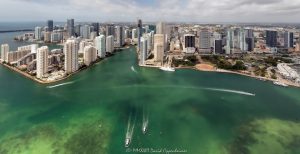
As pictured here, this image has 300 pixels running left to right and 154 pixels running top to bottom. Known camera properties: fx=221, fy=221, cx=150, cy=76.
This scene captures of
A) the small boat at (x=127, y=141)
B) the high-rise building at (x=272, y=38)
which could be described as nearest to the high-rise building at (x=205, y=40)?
the high-rise building at (x=272, y=38)

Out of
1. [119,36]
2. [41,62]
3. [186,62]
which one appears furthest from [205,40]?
[41,62]

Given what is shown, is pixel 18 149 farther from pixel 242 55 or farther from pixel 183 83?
pixel 242 55

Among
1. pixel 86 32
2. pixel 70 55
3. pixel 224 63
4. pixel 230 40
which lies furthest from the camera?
pixel 86 32

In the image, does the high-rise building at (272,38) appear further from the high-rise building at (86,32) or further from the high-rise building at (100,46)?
the high-rise building at (86,32)

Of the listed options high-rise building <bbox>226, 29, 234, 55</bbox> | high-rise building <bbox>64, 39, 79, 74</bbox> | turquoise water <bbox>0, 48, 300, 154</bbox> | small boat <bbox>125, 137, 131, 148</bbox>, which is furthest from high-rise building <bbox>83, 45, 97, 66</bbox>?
high-rise building <bbox>226, 29, 234, 55</bbox>

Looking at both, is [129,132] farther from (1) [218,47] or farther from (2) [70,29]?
(2) [70,29]

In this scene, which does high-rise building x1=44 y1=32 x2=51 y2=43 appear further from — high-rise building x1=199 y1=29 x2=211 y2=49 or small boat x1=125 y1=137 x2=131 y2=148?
small boat x1=125 y1=137 x2=131 y2=148

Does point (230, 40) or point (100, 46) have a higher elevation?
point (230, 40)

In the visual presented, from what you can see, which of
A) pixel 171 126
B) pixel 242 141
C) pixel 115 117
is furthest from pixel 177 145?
pixel 115 117
